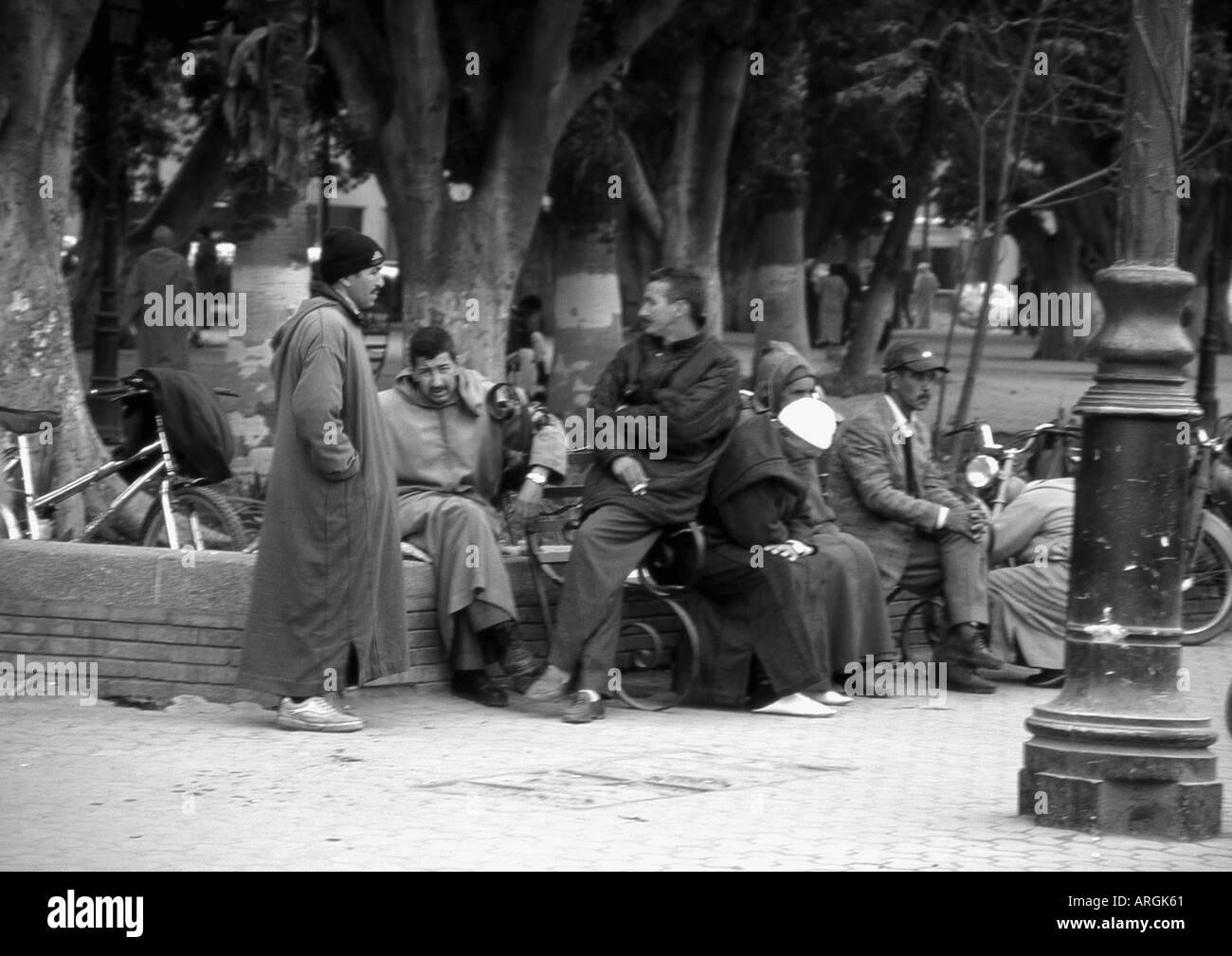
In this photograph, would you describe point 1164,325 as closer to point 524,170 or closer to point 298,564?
point 298,564

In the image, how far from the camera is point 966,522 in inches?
364

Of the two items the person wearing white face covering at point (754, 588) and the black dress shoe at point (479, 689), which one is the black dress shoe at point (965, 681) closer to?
the person wearing white face covering at point (754, 588)

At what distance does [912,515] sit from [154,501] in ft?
11.1

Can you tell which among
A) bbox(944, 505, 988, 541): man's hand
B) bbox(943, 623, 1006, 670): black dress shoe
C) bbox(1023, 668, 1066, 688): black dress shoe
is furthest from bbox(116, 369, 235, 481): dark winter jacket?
bbox(1023, 668, 1066, 688): black dress shoe

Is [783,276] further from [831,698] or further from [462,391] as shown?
[462,391]

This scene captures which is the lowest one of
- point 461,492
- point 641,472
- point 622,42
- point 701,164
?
point 461,492

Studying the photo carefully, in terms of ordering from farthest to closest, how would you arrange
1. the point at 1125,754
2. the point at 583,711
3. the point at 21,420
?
the point at 21,420 → the point at 583,711 → the point at 1125,754

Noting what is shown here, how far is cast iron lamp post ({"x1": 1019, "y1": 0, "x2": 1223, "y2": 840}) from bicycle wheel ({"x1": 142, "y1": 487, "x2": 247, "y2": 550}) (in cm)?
418

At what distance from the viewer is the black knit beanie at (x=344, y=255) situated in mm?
7750

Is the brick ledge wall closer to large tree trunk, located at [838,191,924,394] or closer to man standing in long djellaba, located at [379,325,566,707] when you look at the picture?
man standing in long djellaba, located at [379,325,566,707]

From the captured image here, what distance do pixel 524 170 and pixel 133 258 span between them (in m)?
9.30

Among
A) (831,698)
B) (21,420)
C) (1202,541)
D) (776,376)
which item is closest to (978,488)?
(1202,541)

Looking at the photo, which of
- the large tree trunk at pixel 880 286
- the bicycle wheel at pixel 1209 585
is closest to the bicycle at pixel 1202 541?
the bicycle wheel at pixel 1209 585
